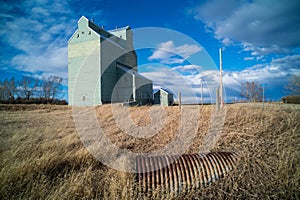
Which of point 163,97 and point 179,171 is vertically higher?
point 163,97

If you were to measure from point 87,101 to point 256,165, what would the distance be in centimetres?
1965

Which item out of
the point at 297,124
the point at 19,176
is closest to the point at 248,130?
the point at 297,124

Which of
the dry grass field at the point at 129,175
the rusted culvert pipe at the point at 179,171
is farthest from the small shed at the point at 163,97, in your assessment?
the rusted culvert pipe at the point at 179,171

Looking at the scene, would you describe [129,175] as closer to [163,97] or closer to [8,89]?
[163,97]

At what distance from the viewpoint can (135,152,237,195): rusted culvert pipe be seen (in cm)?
277

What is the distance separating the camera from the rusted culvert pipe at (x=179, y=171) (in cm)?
277

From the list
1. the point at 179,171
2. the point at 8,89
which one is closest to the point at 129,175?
the point at 179,171

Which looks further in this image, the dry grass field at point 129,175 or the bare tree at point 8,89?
the bare tree at point 8,89

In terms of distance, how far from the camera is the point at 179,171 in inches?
117

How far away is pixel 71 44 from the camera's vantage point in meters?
21.5

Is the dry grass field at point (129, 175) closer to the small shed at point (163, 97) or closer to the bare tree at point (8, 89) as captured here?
the small shed at point (163, 97)

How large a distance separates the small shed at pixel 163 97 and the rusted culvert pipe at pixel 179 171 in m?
21.6

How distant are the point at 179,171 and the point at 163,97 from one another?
75.5 feet

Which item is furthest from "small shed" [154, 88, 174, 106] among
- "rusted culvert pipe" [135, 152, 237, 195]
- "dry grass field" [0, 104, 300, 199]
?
"rusted culvert pipe" [135, 152, 237, 195]
